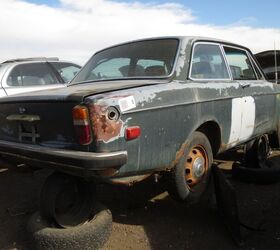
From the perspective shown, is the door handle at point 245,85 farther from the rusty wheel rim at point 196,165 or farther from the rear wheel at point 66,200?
the rear wheel at point 66,200

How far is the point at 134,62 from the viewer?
4.29m

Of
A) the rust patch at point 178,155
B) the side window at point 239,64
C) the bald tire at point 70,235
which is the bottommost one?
the bald tire at point 70,235

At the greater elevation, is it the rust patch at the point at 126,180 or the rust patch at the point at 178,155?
the rust patch at the point at 178,155

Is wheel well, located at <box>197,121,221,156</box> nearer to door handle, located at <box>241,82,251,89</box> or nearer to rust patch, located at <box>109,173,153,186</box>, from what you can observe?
door handle, located at <box>241,82,251,89</box>

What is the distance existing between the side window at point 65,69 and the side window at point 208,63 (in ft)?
10.7

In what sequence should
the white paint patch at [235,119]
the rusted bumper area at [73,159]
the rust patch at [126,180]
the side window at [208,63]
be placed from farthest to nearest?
1. the white paint patch at [235,119]
2. the side window at [208,63]
3. the rust patch at [126,180]
4. the rusted bumper area at [73,159]

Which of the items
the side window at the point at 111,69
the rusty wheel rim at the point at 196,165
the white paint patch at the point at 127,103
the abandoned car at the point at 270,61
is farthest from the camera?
the abandoned car at the point at 270,61

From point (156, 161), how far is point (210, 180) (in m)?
1.04

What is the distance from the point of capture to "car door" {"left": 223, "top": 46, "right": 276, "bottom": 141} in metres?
4.84

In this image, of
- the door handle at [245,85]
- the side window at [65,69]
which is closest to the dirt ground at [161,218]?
the door handle at [245,85]

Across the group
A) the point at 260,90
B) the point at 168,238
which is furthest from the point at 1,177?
the point at 260,90

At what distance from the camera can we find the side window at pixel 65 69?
7387 millimetres

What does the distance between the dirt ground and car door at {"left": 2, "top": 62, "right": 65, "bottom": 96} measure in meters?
2.00

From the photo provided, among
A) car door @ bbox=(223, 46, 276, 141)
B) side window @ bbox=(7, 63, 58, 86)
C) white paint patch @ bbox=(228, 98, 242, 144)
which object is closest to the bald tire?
white paint patch @ bbox=(228, 98, 242, 144)
